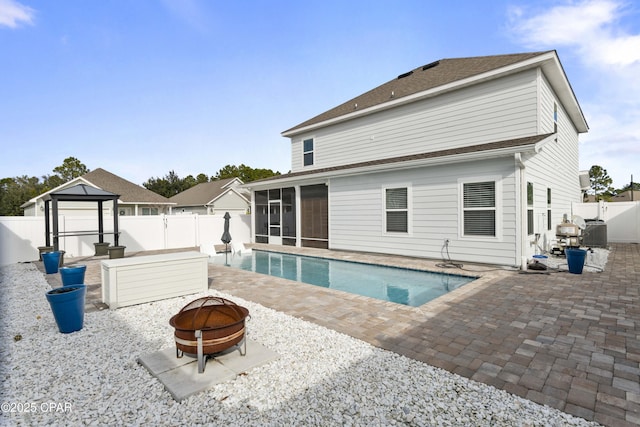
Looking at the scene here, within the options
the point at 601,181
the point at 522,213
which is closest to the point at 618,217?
the point at 522,213

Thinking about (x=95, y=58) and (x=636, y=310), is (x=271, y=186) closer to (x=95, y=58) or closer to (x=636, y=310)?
(x=95, y=58)

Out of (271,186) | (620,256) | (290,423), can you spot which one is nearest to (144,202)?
Result: (271,186)

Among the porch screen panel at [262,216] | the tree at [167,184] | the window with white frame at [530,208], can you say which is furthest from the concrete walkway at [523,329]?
the tree at [167,184]

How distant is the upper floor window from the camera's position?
604 inches

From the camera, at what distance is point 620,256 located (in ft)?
32.9

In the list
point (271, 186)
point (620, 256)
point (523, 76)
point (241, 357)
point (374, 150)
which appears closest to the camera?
point (241, 357)

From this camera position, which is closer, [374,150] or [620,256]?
[620,256]

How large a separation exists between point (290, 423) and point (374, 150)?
454 inches

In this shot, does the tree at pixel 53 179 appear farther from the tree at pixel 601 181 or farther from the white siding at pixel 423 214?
the tree at pixel 601 181

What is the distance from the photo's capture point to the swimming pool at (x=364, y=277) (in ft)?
22.4

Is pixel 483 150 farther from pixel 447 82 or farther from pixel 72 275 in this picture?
pixel 72 275

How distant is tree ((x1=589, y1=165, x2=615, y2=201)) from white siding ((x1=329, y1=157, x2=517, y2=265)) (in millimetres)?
51064

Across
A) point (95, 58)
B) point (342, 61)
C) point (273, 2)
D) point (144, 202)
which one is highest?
point (273, 2)

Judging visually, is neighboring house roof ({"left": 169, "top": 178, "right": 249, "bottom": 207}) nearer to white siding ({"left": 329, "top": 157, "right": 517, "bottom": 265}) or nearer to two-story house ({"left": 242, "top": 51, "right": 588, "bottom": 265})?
two-story house ({"left": 242, "top": 51, "right": 588, "bottom": 265})
